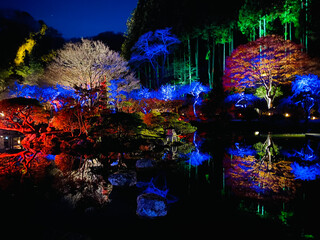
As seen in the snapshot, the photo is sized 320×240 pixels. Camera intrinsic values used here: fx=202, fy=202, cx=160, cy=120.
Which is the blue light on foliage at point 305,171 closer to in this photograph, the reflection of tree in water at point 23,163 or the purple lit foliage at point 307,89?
the reflection of tree in water at point 23,163

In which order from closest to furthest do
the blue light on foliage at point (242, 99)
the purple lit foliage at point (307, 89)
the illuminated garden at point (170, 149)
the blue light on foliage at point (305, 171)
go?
1. the illuminated garden at point (170, 149)
2. the blue light on foliage at point (305, 171)
3. the purple lit foliage at point (307, 89)
4. the blue light on foliage at point (242, 99)

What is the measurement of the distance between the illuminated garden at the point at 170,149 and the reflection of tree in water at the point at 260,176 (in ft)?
0.17

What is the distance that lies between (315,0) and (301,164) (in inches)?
774

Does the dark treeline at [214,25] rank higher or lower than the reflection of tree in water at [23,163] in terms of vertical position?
higher

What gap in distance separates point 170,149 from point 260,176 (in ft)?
16.9

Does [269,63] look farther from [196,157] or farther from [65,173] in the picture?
[65,173]

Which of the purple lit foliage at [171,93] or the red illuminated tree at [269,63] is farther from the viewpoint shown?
the purple lit foliage at [171,93]

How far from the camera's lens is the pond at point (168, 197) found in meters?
3.66

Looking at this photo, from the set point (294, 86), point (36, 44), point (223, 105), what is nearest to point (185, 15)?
point (223, 105)

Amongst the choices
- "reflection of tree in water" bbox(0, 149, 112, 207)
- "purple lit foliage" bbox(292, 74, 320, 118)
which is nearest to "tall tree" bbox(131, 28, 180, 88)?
"purple lit foliage" bbox(292, 74, 320, 118)

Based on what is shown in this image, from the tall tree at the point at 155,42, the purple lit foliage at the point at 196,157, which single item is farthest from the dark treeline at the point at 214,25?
the purple lit foliage at the point at 196,157

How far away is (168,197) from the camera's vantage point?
16.3 feet

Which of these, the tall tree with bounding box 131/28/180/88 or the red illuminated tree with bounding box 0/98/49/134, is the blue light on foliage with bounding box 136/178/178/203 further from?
the tall tree with bounding box 131/28/180/88

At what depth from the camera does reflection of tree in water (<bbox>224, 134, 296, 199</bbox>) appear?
509 centimetres
